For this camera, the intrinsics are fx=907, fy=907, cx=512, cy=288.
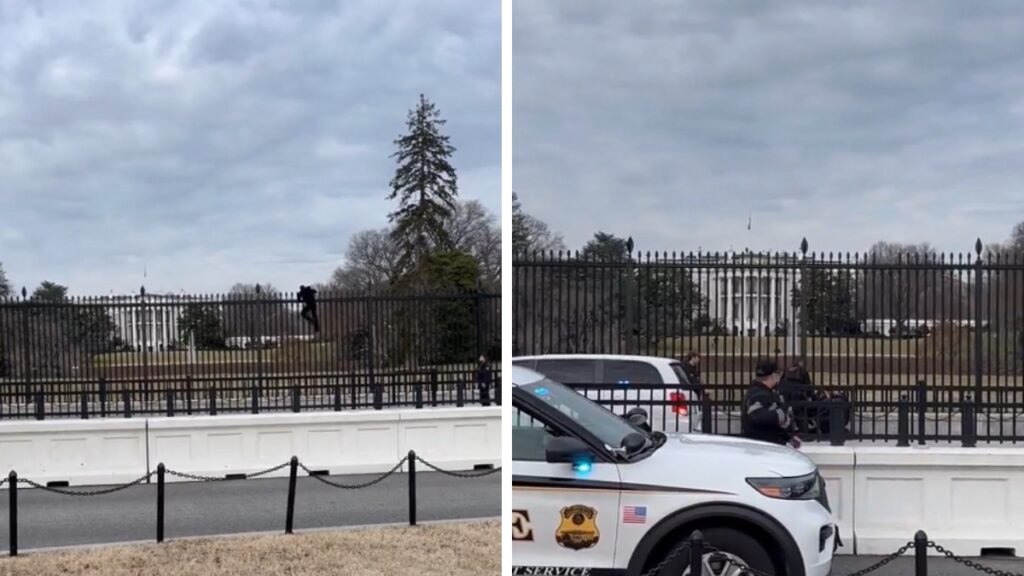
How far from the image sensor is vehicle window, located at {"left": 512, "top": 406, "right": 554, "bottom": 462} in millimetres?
3734

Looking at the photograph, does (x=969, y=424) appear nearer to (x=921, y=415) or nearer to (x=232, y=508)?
(x=921, y=415)

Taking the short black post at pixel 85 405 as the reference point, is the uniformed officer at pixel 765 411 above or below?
above

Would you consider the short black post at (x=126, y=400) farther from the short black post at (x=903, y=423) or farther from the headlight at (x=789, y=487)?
the headlight at (x=789, y=487)

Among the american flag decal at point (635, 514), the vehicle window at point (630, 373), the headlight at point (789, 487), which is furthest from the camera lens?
the vehicle window at point (630, 373)

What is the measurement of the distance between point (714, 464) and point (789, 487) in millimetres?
359

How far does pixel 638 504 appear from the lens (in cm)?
362

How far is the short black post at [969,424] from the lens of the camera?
577 centimetres

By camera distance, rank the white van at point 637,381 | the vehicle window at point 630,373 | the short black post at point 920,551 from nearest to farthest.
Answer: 1. the short black post at point 920,551
2. the white van at point 637,381
3. the vehicle window at point 630,373

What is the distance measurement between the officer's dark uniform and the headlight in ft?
3.73

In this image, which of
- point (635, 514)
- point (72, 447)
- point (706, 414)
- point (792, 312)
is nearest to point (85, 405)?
point (72, 447)

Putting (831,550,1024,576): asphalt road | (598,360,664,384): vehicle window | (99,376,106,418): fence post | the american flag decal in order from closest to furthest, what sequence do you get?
the american flag decal, (831,550,1024,576): asphalt road, (598,360,664,384): vehicle window, (99,376,106,418): fence post

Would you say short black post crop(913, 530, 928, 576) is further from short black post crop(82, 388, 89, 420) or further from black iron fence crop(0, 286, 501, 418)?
short black post crop(82, 388, 89, 420)

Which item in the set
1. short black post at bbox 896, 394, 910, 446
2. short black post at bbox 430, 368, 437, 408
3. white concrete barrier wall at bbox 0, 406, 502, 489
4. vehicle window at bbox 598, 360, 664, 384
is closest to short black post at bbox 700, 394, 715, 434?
vehicle window at bbox 598, 360, 664, 384

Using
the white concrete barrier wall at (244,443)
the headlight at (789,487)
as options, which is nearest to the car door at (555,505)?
the headlight at (789,487)
